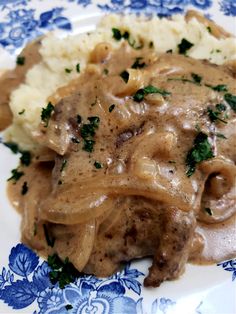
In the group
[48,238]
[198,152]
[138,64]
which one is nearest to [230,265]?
[198,152]

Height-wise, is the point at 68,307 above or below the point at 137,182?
below

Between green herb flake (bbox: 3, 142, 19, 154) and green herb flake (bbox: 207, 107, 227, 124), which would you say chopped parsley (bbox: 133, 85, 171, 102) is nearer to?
green herb flake (bbox: 207, 107, 227, 124)

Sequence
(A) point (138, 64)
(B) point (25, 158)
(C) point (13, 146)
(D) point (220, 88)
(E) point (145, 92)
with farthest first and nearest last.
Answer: (A) point (138, 64) < (C) point (13, 146) < (B) point (25, 158) < (D) point (220, 88) < (E) point (145, 92)

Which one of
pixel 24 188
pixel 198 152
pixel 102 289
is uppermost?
pixel 198 152

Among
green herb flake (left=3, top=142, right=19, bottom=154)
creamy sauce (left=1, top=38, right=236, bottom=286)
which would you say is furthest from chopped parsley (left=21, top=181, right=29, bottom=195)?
green herb flake (left=3, top=142, right=19, bottom=154)

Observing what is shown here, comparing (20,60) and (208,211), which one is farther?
(20,60)

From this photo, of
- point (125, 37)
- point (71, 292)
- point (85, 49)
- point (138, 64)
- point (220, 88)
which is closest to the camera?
point (71, 292)

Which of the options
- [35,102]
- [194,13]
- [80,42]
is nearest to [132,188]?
[35,102]

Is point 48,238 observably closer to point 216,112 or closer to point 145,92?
point 145,92
